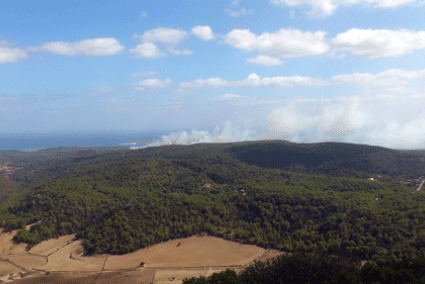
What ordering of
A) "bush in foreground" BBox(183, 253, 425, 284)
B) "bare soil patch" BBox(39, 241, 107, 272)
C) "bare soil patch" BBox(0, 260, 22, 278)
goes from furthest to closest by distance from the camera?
"bare soil patch" BBox(39, 241, 107, 272)
"bare soil patch" BBox(0, 260, 22, 278)
"bush in foreground" BBox(183, 253, 425, 284)

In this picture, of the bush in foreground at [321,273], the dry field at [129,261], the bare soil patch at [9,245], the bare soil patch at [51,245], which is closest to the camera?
the bush in foreground at [321,273]

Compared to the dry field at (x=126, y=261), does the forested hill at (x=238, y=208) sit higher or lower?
A: higher

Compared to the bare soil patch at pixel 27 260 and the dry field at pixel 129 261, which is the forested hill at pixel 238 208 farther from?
the bare soil patch at pixel 27 260

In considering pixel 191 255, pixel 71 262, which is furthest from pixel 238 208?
pixel 71 262

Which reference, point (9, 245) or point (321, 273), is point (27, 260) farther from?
point (321, 273)

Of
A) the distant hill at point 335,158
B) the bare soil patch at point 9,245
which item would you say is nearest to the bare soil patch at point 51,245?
the bare soil patch at point 9,245

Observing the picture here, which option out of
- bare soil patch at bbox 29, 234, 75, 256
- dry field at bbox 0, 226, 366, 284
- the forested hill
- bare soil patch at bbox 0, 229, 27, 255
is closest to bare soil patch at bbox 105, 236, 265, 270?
dry field at bbox 0, 226, 366, 284

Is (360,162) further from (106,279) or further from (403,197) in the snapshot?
(106,279)

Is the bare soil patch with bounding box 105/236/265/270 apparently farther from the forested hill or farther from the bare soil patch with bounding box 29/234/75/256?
the bare soil patch with bounding box 29/234/75/256
